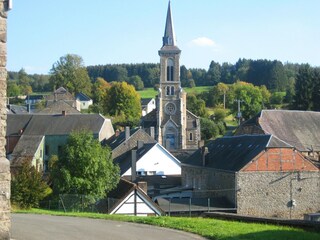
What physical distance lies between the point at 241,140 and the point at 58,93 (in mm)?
53446

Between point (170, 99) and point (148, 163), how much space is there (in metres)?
28.0

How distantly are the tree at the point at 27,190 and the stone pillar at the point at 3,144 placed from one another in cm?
1470

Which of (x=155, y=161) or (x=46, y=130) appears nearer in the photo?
(x=155, y=161)

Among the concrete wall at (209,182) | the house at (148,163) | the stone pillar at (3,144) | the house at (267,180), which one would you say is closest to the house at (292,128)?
the house at (148,163)

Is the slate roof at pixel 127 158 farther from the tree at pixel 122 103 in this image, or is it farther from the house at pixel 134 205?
the tree at pixel 122 103

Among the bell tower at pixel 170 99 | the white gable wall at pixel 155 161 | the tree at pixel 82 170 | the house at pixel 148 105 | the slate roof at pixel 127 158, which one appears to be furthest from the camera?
the house at pixel 148 105

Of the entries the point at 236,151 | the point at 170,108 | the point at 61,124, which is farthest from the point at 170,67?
the point at 236,151

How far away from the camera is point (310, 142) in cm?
Answer: 4878

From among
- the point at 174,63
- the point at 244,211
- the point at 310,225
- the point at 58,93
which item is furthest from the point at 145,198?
the point at 58,93

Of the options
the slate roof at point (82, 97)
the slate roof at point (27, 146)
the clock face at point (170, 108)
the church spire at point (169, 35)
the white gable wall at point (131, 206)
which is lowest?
the white gable wall at point (131, 206)

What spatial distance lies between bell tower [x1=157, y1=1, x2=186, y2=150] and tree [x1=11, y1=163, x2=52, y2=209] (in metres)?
43.4

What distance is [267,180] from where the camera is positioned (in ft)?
115

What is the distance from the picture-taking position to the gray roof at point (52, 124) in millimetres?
55438

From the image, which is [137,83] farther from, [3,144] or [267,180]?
[3,144]
